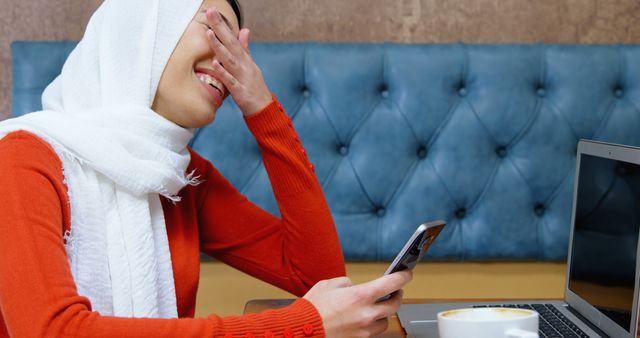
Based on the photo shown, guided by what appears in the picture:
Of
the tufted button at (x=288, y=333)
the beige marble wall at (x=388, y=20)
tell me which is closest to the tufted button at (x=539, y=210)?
the beige marble wall at (x=388, y=20)

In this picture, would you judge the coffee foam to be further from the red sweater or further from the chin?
the chin

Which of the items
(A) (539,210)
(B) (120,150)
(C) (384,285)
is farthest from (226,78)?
(A) (539,210)

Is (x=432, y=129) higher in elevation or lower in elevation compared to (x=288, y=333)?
higher

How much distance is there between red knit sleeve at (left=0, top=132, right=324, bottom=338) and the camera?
792 millimetres

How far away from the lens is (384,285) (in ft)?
2.99

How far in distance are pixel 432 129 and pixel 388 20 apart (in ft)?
1.01

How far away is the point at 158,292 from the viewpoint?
109 centimetres

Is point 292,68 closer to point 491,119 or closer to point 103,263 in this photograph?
point 491,119

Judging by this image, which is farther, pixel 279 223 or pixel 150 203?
pixel 279 223

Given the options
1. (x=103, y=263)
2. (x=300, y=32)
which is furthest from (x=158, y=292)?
(x=300, y=32)

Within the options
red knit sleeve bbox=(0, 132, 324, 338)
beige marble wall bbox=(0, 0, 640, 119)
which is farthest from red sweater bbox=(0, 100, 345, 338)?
beige marble wall bbox=(0, 0, 640, 119)

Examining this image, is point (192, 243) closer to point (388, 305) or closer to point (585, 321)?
point (388, 305)

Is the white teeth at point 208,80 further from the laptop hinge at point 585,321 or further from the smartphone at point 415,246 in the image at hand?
the laptop hinge at point 585,321

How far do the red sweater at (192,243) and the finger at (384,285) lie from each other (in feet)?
0.24
